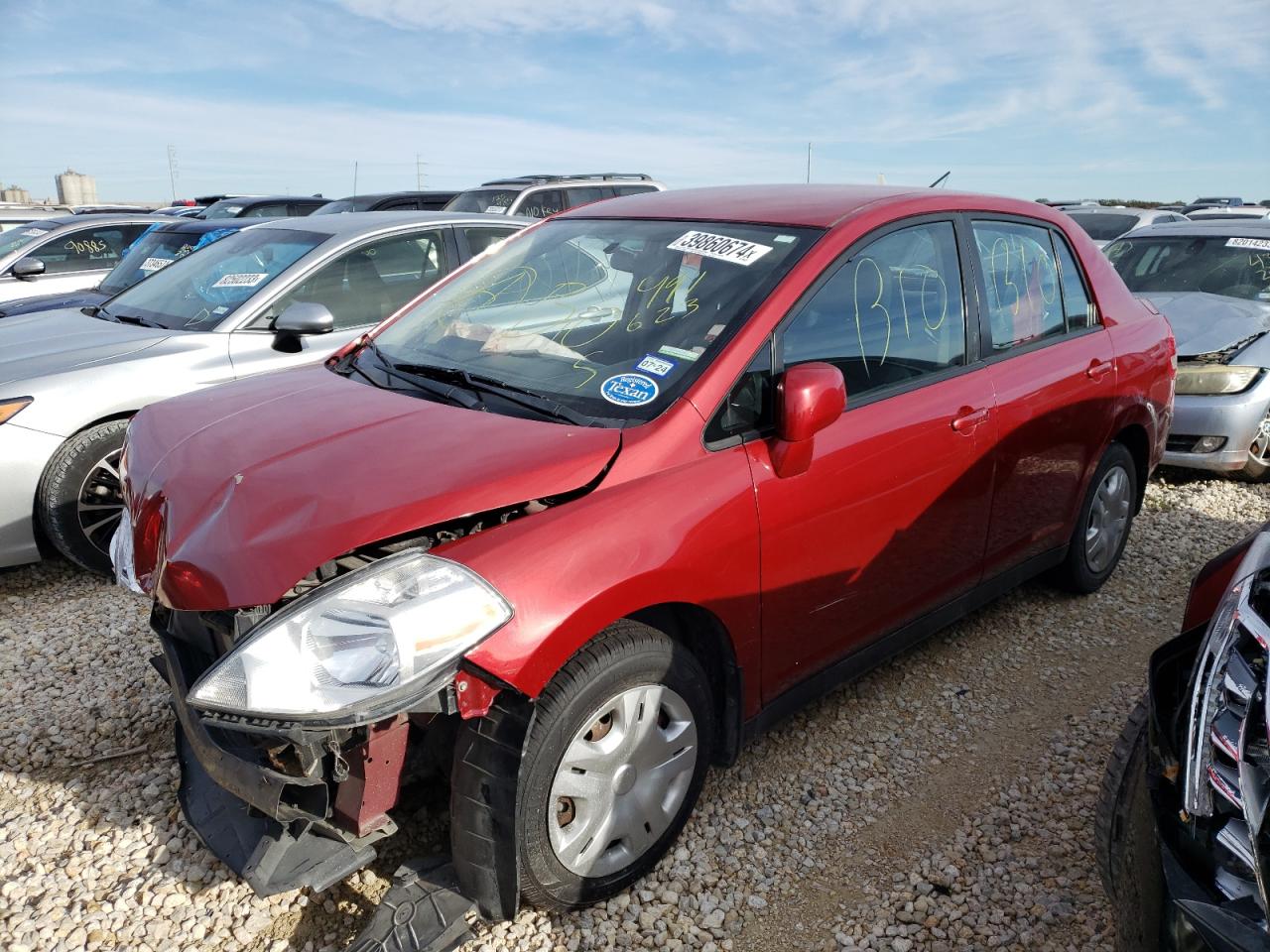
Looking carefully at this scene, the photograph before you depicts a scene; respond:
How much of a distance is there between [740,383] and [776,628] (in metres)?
0.72

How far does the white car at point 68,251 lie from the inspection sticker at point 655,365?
836 cm

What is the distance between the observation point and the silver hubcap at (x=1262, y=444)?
19.6 feet

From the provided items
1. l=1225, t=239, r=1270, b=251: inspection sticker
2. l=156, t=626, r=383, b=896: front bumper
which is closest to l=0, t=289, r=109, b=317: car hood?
l=156, t=626, r=383, b=896: front bumper

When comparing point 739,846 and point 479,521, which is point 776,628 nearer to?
point 739,846

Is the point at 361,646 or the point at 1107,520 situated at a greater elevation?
the point at 361,646

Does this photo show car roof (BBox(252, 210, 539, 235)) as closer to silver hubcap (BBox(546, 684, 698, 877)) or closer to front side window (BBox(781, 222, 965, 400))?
front side window (BBox(781, 222, 965, 400))

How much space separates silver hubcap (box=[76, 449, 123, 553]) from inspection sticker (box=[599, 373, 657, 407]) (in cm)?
293

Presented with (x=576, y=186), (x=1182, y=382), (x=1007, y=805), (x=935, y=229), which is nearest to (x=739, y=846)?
(x=1007, y=805)

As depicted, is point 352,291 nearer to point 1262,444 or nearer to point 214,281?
point 214,281

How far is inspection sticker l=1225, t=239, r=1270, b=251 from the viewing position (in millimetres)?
6832

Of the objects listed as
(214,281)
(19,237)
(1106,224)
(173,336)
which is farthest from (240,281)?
(1106,224)

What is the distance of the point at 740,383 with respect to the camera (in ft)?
8.31

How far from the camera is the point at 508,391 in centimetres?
267

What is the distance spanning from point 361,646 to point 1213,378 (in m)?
5.87
